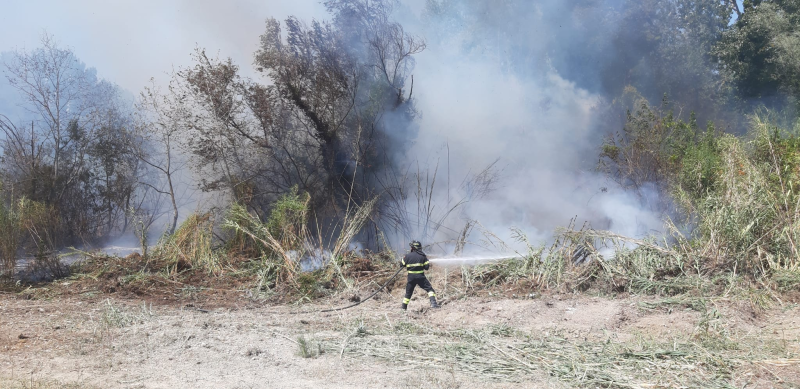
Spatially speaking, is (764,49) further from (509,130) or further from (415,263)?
(415,263)

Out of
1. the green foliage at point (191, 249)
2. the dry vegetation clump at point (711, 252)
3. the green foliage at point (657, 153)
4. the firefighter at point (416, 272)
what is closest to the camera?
the dry vegetation clump at point (711, 252)

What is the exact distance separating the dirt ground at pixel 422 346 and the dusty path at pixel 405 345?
0.05 ft

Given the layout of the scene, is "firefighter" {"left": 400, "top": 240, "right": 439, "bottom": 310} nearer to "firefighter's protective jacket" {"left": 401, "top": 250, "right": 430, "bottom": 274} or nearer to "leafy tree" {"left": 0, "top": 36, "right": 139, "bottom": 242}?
"firefighter's protective jacket" {"left": 401, "top": 250, "right": 430, "bottom": 274}

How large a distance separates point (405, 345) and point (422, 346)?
18 centimetres

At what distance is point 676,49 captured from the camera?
24.2 meters

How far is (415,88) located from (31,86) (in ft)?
34.3

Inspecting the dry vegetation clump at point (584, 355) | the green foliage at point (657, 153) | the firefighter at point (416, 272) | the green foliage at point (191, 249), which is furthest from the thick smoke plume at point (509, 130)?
the dry vegetation clump at point (584, 355)

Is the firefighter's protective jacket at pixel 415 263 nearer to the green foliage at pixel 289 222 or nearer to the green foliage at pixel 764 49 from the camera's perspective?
the green foliage at pixel 289 222

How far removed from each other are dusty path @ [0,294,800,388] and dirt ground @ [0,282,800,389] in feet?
0.05

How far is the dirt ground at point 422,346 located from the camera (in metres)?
4.89

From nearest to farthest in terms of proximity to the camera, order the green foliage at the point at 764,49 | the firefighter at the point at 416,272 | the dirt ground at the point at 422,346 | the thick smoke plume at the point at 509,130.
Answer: the dirt ground at the point at 422,346 < the firefighter at the point at 416,272 < the thick smoke plume at the point at 509,130 < the green foliage at the point at 764,49

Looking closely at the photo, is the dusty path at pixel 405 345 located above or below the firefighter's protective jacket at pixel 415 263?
below

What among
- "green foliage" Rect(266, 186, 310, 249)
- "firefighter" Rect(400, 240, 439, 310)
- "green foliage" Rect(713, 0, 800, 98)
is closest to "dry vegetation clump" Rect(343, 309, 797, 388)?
"firefighter" Rect(400, 240, 439, 310)

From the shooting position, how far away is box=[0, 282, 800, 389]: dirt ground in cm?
489
